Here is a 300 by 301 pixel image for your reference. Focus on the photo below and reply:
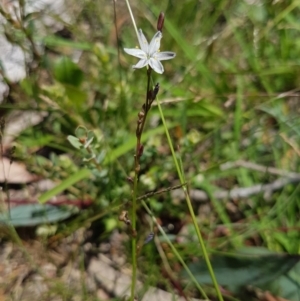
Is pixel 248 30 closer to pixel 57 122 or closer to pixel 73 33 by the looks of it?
pixel 73 33

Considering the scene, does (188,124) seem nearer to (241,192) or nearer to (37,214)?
(241,192)

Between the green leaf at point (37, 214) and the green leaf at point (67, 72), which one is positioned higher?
the green leaf at point (67, 72)

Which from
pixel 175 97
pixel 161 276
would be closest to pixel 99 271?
pixel 161 276

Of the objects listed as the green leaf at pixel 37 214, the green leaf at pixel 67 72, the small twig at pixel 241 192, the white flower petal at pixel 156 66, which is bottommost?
the green leaf at pixel 37 214

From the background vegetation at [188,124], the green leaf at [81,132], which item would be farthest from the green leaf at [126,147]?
the green leaf at [81,132]

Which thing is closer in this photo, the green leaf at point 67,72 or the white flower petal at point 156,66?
the white flower petal at point 156,66

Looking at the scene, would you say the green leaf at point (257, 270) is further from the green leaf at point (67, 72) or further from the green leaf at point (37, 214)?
the green leaf at point (67, 72)

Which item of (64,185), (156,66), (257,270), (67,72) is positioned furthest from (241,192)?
(156,66)
